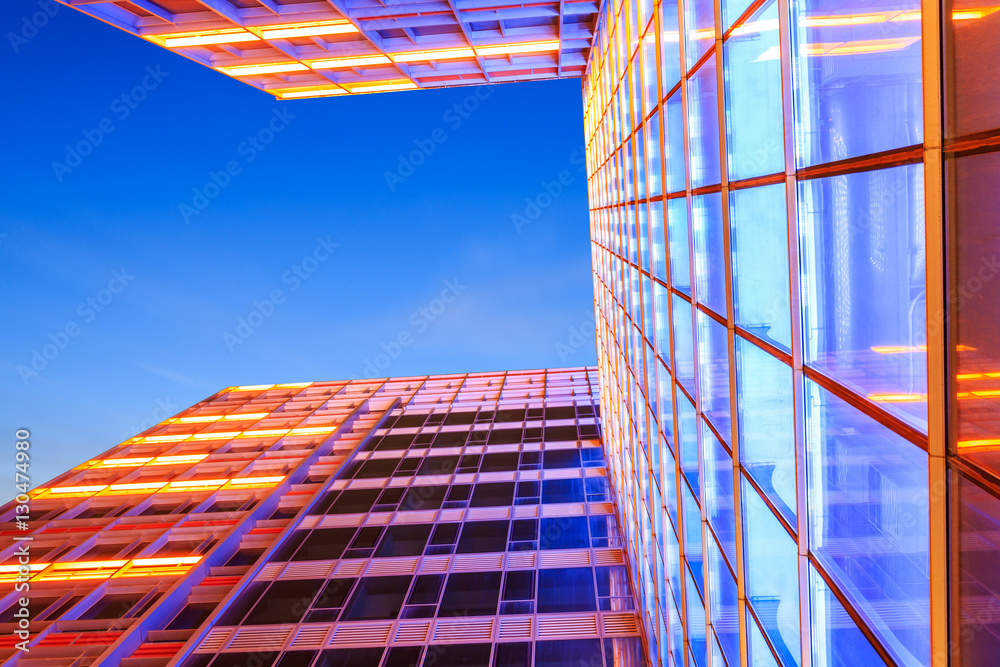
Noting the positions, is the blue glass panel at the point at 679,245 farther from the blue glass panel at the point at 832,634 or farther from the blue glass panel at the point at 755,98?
the blue glass panel at the point at 832,634

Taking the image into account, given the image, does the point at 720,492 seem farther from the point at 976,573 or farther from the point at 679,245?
the point at 976,573

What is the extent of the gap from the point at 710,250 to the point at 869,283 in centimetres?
418

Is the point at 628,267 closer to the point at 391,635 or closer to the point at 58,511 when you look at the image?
the point at 391,635

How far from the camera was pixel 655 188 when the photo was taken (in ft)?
38.5

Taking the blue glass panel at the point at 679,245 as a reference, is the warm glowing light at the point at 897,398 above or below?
below

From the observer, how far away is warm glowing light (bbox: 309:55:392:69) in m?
27.5

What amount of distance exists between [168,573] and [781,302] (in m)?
22.3

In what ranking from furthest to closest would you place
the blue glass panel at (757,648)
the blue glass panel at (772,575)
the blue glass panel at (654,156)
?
1. the blue glass panel at (654,156)
2. the blue glass panel at (757,648)
3. the blue glass panel at (772,575)

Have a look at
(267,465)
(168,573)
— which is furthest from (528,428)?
(168,573)

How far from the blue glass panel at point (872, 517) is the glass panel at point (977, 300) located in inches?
20.3

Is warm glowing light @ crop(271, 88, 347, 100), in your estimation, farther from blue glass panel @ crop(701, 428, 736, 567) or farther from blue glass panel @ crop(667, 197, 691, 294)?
blue glass panel @ crop(701, 428, 736, 567)

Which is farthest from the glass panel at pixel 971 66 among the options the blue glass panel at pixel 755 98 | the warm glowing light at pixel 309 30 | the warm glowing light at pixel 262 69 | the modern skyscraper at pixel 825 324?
the warm glowing light at pixel 262 69

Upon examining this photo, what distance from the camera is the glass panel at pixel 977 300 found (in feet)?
8.86

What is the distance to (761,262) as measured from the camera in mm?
5898
